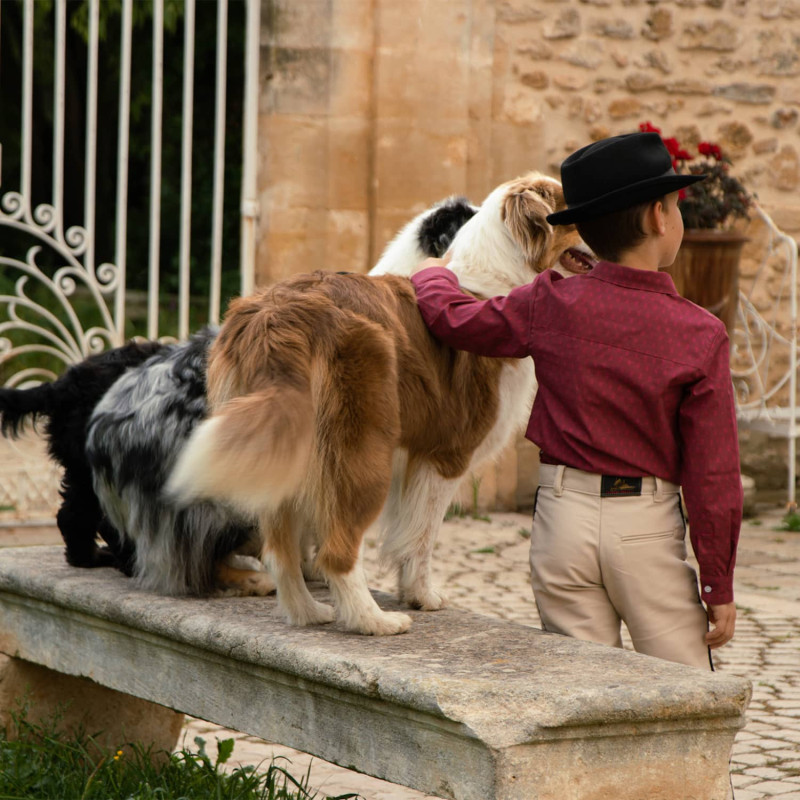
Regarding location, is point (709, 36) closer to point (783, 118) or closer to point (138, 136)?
point (783, 118)

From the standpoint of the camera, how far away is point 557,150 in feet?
26.0

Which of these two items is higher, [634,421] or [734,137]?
[734,137]

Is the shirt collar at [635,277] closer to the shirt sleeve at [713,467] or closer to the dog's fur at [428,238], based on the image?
the shirt sleeve at [713,467]

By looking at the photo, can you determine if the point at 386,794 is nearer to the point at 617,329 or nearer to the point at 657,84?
the point at 617,329

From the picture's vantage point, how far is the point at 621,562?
2684 mm

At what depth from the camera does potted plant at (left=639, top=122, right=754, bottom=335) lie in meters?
7.49

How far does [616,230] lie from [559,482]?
1.90 feet

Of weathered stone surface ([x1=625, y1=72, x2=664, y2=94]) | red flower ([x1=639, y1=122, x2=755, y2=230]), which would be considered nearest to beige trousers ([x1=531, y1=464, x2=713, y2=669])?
red flower ([x1=639, y1=122, x2=755, y2=230])

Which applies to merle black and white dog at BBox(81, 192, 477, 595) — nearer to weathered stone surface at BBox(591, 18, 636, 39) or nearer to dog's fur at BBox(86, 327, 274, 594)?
dog's fur at BBox(86, 327, 274, 594)

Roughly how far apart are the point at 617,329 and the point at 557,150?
5.47 metres

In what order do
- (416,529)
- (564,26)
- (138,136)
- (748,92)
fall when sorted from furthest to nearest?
(138,136) < (748,92) < (564,26) < (416,529)

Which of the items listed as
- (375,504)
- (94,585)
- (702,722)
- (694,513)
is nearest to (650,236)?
(694,513)

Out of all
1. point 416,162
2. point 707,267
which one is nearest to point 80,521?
point 416,162

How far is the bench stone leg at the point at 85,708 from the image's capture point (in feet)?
11.9
